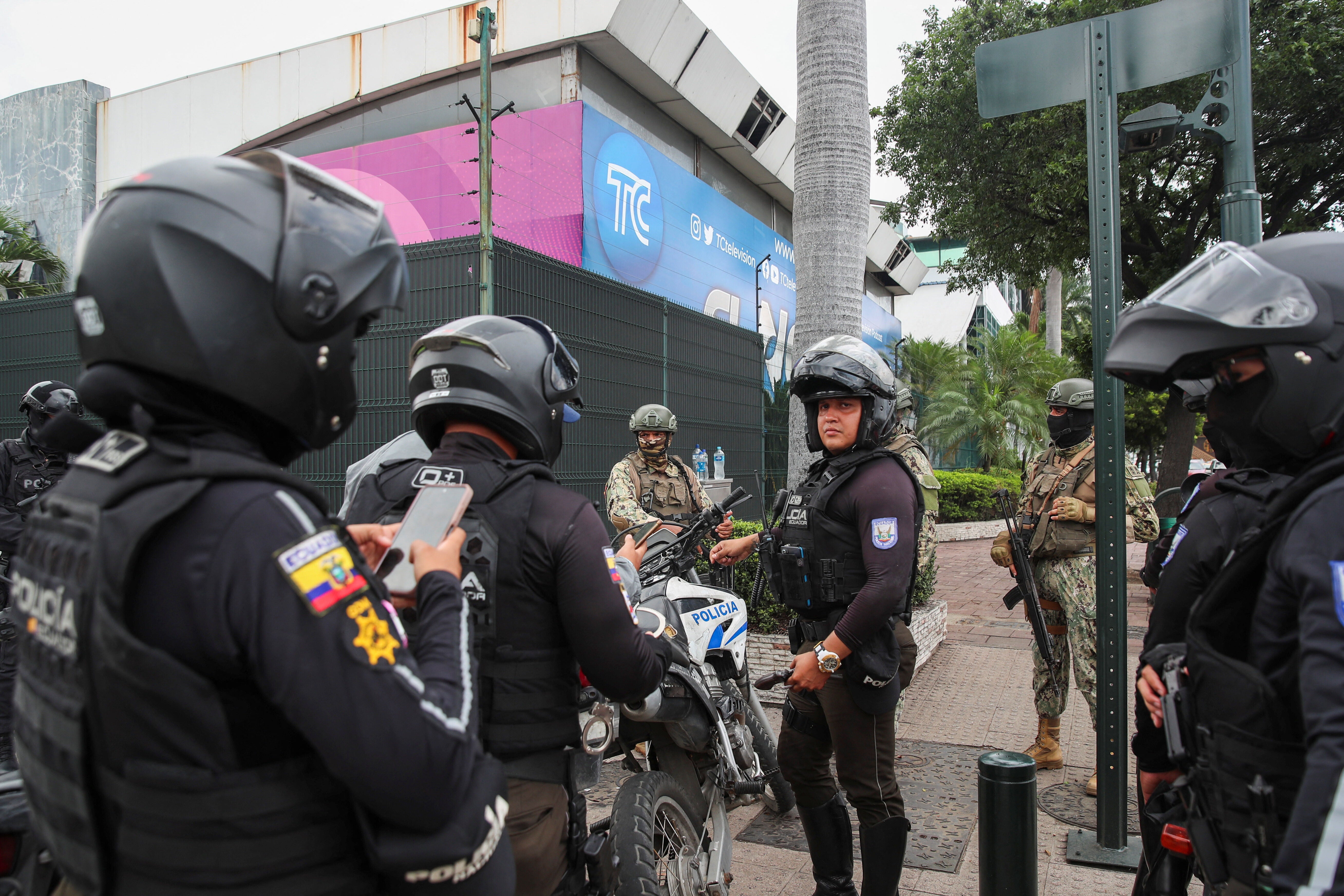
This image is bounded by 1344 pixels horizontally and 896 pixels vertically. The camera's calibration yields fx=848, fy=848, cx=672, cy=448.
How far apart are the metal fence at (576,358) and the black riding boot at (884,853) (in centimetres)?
316

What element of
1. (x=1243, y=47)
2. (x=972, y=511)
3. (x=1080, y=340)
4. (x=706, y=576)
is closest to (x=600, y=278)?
(x=706, y=576)

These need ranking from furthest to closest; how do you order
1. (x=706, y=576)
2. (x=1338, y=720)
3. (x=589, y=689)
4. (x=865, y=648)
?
(x=706, y=576) → (x=865, y=648) → (x=589, y=689) → (x=1338, y=720)

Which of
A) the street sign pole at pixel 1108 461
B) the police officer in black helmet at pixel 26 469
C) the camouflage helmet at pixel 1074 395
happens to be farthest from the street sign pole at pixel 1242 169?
the police officer in black helmet at pixel 26 469

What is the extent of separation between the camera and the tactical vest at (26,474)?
5570 mm

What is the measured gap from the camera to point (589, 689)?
2.43 meters

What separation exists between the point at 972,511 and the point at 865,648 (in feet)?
62.2

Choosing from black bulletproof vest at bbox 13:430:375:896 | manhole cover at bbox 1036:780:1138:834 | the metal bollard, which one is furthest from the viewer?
manhole cover at bbox 1036:780:1138:834

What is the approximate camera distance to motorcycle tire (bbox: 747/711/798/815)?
13.3ft

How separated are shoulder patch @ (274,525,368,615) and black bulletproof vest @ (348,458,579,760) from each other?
66cm

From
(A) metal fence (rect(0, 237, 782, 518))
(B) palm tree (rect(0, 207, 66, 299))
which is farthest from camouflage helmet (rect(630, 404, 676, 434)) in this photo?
(B) palm tree (rect(0, 207, 66, 299))

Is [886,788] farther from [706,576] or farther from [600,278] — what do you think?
[600,278]

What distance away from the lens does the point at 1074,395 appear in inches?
207

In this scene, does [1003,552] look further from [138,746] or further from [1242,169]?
[138,746]

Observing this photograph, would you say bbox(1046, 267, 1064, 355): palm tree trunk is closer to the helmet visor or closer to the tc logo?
the tc logo
